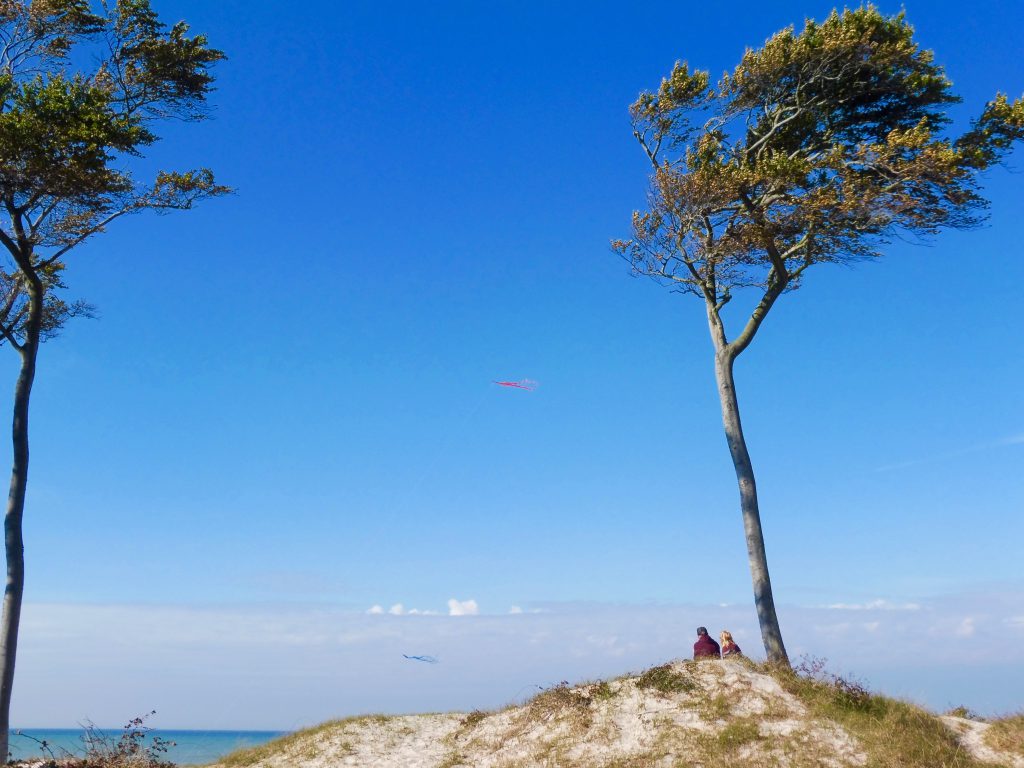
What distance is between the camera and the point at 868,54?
21625mm

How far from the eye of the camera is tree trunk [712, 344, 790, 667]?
18781 mm

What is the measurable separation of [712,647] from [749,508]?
3565mm

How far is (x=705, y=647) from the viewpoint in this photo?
18.9 metres

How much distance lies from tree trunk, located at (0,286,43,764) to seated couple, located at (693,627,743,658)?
16077mm

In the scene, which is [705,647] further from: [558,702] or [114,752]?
[114,752]

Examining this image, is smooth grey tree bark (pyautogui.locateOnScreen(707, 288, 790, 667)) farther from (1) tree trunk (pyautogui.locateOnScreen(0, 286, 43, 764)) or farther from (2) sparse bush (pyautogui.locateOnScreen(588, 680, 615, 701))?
(1) tree trunk (pyautogui.locateOnScreen(0, 286, 43, 764))

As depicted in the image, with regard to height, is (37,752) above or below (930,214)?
below

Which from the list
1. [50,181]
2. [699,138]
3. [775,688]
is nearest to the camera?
[775,688]

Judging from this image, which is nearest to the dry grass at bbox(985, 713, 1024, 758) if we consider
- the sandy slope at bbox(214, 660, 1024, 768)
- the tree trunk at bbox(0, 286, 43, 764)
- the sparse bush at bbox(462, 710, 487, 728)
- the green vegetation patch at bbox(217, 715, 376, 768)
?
the sandy slope at bbox(214, 660, 1024, 768)

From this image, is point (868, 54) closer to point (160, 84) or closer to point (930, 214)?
point (930, 214)

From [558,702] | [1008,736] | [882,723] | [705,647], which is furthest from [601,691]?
[1008,736]

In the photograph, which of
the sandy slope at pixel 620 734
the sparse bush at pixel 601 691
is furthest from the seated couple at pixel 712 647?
the sparse bush at pixel 601 691

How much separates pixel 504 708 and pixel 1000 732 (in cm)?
1052

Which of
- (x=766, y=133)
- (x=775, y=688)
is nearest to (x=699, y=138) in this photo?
(x=766, y=133)
